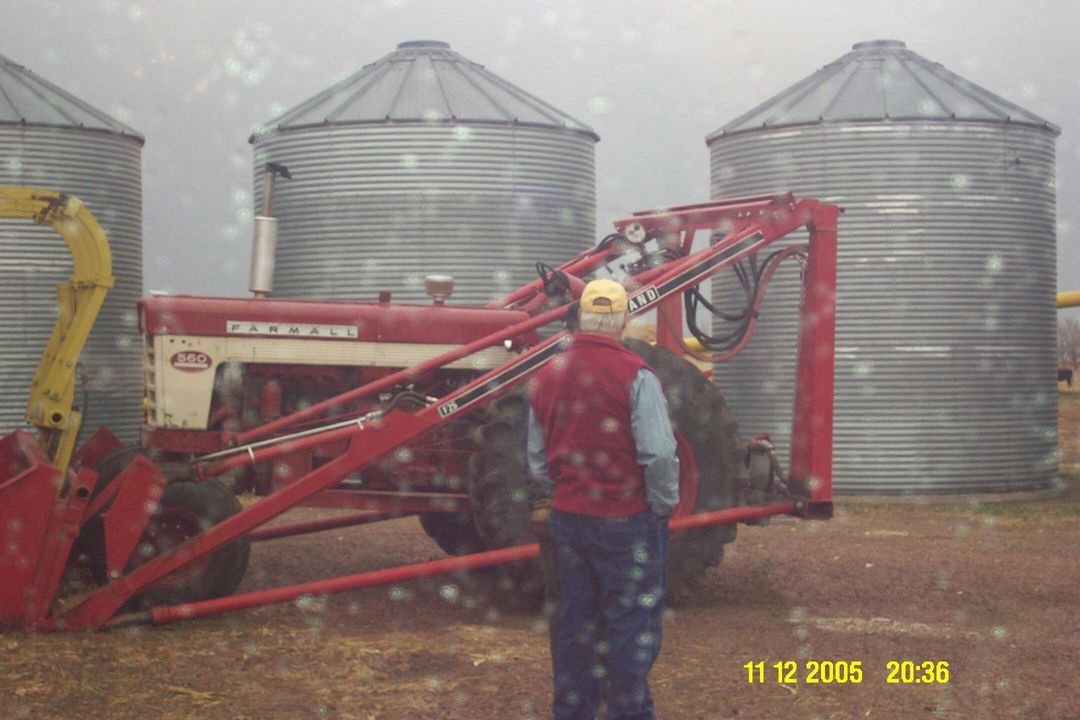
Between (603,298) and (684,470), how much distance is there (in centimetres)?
327

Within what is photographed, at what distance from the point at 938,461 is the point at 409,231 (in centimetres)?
584

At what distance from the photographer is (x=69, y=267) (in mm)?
14602

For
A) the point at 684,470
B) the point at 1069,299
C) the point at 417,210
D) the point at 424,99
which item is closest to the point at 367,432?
the point at 684,470

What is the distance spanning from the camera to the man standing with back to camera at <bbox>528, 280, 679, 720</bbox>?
5172mm

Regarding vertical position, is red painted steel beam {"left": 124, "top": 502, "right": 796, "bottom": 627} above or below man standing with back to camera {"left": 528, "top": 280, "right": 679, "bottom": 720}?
below

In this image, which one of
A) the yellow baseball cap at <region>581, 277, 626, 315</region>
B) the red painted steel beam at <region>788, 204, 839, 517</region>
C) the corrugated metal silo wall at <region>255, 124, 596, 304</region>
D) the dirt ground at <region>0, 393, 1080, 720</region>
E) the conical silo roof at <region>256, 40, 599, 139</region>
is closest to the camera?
the yellow baseball cap at <region>581, 277, 626, 315</region>

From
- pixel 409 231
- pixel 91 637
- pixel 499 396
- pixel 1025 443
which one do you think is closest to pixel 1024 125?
pixel 1025 443

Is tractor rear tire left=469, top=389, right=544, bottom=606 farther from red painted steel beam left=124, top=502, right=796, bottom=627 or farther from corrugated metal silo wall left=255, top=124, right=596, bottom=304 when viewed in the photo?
corrugated metal silo wall left=255, top=124, right=596, bottom=304

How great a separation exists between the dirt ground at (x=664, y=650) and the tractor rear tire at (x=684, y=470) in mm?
269

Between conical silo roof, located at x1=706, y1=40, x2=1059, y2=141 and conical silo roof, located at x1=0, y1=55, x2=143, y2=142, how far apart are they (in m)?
6.70

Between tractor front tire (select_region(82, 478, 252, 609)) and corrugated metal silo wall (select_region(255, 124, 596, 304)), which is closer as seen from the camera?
tractor front tire (select_region(82, 478, 252, 609))

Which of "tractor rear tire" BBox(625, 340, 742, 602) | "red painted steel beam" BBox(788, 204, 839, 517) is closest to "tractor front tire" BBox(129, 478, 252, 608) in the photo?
"tractor rear tire" BBox(625, 340, 742, 602)

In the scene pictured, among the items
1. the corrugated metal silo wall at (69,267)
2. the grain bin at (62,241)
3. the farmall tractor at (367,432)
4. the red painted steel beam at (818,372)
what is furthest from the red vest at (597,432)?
the corrugated metal silo wall at (69,267)

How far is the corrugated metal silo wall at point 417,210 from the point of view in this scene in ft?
46.7
